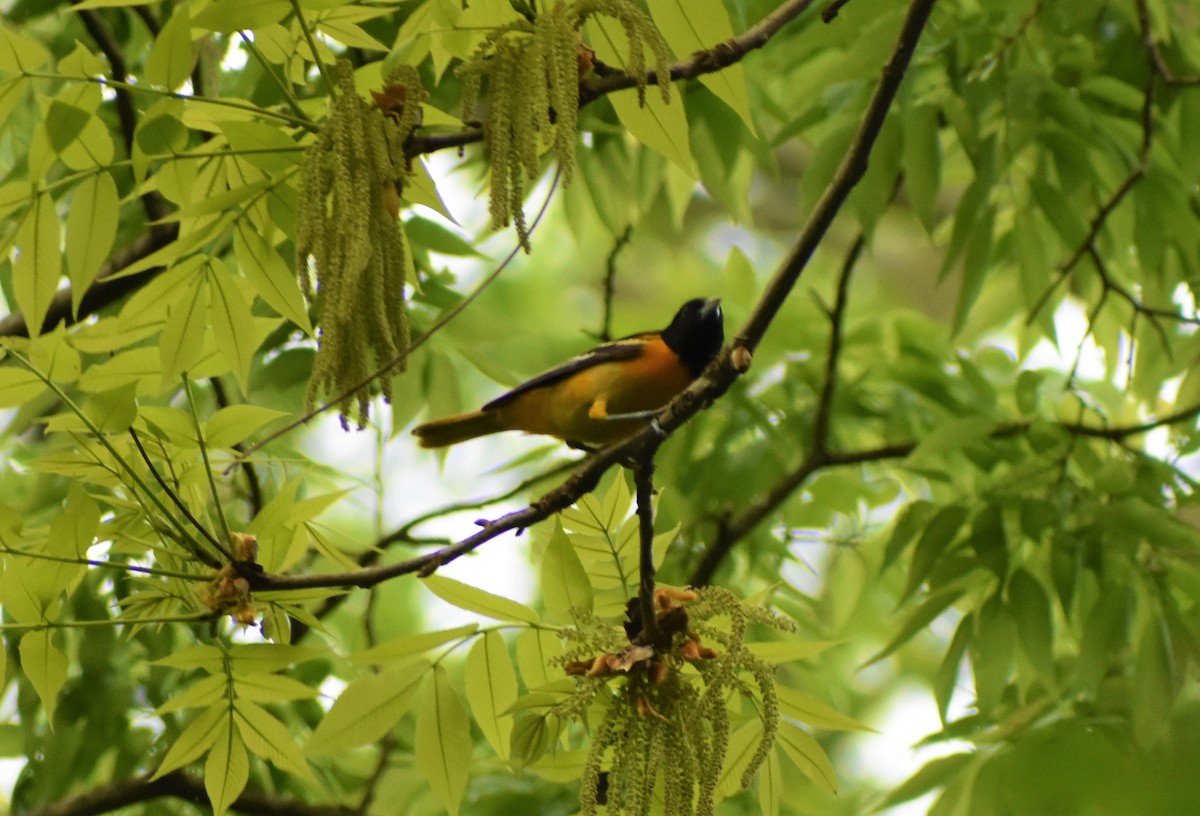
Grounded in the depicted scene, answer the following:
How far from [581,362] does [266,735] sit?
2162mm

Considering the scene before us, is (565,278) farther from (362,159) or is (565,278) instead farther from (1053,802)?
(1053,802)

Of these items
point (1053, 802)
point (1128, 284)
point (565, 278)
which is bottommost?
point (1053, 802)

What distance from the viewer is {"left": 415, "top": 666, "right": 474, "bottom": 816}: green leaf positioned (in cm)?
186

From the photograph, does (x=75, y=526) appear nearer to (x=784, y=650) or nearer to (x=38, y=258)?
(x=38, y=258)

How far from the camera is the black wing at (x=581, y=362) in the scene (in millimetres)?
3869

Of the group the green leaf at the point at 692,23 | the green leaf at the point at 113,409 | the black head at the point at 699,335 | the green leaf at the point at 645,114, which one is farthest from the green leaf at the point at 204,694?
the black head at the point at 699,335

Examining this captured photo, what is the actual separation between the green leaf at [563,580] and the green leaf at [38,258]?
81 centimetres

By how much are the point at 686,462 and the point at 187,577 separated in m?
2.28

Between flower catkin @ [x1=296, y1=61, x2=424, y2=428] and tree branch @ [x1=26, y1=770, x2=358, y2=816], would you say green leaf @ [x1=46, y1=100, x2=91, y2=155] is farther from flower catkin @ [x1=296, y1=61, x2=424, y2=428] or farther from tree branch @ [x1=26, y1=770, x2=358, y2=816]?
tree branch @ [x1=26, y1=770, x2=358, y2=816]

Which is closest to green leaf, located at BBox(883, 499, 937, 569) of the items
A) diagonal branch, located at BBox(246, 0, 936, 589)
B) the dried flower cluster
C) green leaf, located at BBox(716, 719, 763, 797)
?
diagonal branch, located at BBox(246, 0, 936, 589)

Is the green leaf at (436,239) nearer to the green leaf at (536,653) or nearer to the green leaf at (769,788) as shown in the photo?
the green leaf at (536,653)

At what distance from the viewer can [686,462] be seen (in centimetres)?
392

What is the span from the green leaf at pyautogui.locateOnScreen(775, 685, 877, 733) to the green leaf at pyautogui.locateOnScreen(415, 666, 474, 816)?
0.48 metres

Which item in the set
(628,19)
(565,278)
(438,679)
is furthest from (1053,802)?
(565,278)
